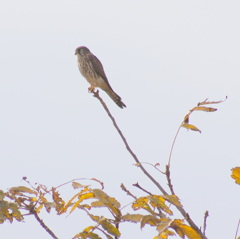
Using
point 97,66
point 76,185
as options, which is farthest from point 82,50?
point 76,185

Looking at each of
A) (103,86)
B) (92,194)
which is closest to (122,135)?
(92,194)

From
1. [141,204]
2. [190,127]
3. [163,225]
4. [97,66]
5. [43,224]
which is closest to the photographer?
[163,225]

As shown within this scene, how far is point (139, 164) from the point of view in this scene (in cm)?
238

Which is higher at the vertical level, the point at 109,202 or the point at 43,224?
the point at 43,224

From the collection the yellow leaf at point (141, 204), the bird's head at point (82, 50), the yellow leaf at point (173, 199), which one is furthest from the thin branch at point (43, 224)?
the bird's head at point (82, 50)

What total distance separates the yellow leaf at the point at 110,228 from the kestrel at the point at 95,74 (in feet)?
31.9

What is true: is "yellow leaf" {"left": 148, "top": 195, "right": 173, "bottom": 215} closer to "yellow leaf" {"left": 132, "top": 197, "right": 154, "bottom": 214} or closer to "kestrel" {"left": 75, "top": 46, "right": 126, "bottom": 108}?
"yellow leaf" {"left": 132, "top": 197, "right": 154, "bottom": 214}

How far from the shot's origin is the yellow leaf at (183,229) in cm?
196

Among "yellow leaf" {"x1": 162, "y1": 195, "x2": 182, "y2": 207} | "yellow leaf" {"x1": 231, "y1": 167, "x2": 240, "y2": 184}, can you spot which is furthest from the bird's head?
"yellow leaf" {"x1": 162, "y1": 195, "x2": 182, "y2": 207}

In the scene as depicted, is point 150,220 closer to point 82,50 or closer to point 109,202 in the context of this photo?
point 109,202

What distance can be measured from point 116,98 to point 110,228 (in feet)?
32.4

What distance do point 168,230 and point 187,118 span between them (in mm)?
646

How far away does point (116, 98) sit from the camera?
11.8 metres

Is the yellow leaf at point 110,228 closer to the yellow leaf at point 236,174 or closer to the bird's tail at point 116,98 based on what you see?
the yellow leaf at point 236,174
